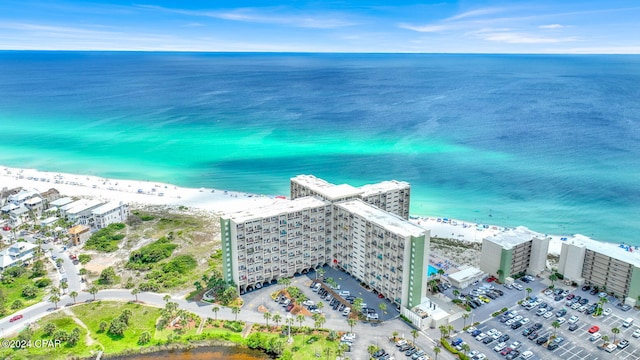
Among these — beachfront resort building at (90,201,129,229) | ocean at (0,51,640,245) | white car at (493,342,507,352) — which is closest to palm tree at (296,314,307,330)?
→ white car at (493,342,507,352)

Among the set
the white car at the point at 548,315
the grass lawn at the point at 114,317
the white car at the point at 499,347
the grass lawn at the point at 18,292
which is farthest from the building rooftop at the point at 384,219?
the grass lawn at the point at 18,292

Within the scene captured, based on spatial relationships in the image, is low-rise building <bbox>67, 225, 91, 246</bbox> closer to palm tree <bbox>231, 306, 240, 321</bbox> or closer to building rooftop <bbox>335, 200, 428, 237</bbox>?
palm tree <bbox>231, 306, 240, 321</bbox>

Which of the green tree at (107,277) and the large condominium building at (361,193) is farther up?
the large condominium building at (361,193)

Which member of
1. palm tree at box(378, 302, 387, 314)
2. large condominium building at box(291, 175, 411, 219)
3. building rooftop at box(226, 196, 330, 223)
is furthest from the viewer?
large condominium building at box(291, 175, 411, 219)

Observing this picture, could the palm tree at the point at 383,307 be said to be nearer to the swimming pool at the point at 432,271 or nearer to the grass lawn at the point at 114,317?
the swimming pool at the point at 432,271

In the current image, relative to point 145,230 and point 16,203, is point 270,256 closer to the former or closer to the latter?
point 145,230

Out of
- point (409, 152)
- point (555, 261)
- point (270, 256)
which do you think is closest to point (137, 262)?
point (270, 256)
